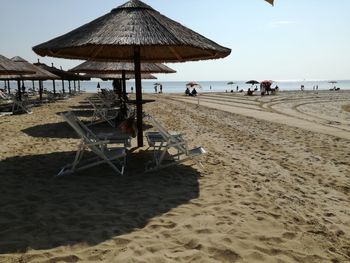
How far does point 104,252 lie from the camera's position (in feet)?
10.4

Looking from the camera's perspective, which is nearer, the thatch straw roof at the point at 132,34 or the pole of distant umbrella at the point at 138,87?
the thatch straw roof at the point at 132,34

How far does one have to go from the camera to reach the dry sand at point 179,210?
10.6ft

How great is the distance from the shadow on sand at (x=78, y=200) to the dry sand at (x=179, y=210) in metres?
0.01

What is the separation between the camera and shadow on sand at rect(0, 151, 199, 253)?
3492 millimetres

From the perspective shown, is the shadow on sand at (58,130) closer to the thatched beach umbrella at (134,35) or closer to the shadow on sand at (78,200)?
the thatched beach umbrella at (134,35)

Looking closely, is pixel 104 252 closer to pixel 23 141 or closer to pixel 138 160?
pixel 138 160

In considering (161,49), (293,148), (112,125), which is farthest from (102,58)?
(293,148)

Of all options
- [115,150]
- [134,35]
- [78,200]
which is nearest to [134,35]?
[134,35]

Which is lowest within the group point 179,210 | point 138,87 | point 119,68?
point 179,210

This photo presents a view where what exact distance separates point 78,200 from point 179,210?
4.26ft

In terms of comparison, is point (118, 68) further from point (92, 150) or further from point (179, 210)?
point (179, 210)

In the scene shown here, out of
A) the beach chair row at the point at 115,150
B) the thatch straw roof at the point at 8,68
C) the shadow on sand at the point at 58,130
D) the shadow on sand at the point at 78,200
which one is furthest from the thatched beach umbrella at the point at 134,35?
the thatch straw roof at the point at 8,68

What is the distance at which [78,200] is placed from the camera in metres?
4.49

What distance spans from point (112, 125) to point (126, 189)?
6.91m
